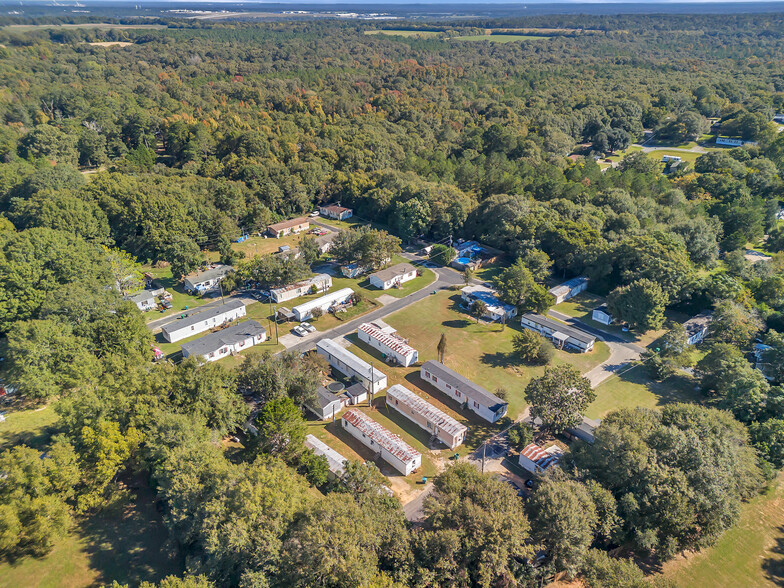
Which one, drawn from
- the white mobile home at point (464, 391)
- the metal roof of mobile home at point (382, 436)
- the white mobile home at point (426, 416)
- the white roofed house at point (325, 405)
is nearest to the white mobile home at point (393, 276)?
the white mobile home at point (464, 391)

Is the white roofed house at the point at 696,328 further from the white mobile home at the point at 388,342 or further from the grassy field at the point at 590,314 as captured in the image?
the white mobile home at the point at 388,342

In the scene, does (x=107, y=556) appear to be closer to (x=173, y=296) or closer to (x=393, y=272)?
(x=173, y=296)

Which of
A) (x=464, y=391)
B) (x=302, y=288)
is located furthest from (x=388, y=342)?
(x=302, y=288)

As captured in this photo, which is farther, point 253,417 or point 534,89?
point 534,89

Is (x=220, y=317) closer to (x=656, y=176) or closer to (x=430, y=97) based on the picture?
(x=656, y=176)

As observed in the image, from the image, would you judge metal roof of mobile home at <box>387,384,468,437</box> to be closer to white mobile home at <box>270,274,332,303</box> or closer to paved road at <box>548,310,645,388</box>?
paved road at <box>548,310,645,388</box>

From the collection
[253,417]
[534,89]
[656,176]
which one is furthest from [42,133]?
[534,89]
